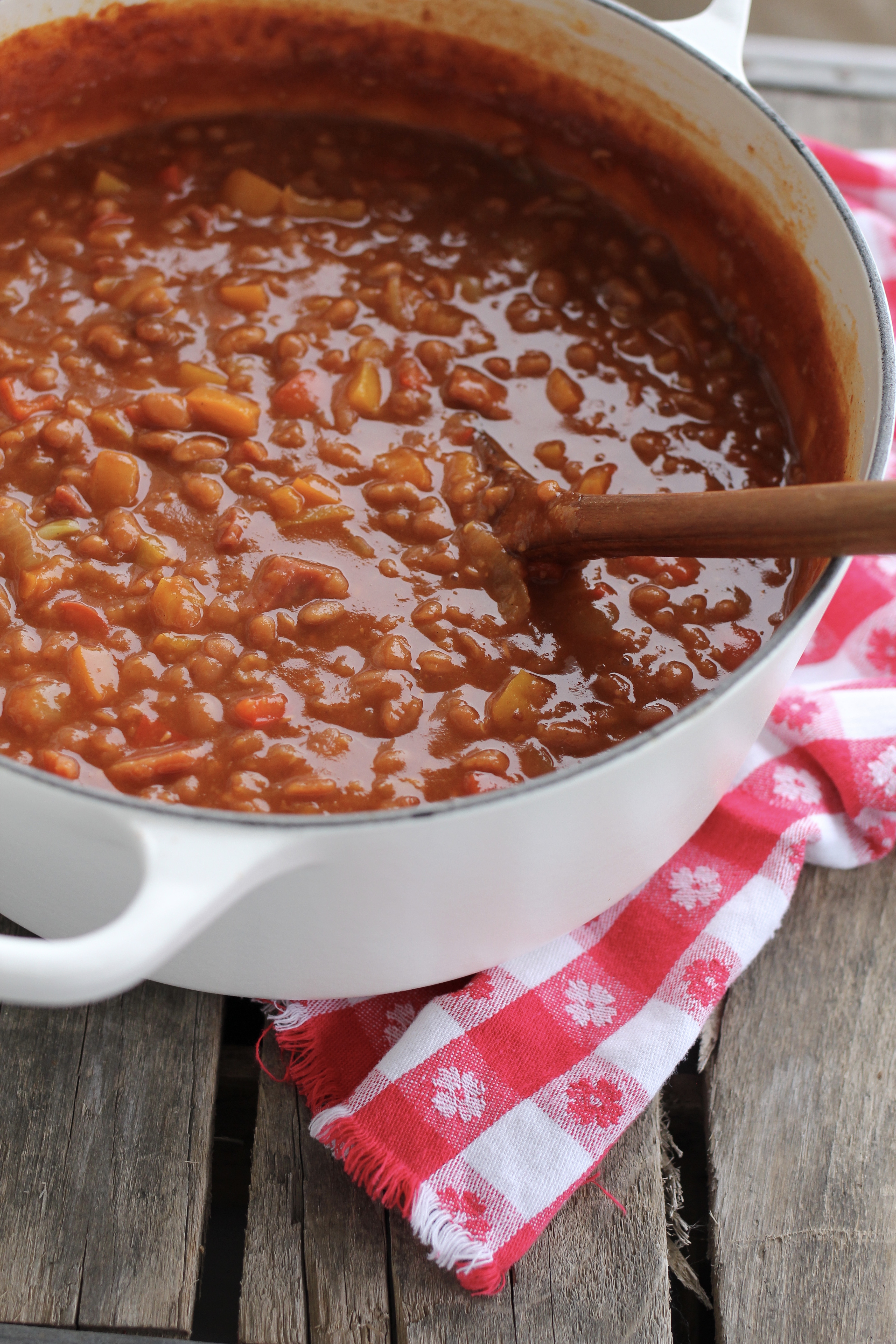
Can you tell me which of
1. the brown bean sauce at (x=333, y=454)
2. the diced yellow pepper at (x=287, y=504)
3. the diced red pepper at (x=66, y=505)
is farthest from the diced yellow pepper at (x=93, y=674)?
the diced yellow pepper at (x=287, y=504)

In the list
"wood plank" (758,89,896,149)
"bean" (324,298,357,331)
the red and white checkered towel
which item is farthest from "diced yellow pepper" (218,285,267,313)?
"wood plank" (758,89,896,149)

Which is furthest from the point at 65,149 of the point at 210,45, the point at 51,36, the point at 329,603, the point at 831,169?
the point at 831,169

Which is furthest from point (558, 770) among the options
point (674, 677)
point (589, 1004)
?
point (589, 1004)

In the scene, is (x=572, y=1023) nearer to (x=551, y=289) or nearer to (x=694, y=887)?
(x=694, y=887)

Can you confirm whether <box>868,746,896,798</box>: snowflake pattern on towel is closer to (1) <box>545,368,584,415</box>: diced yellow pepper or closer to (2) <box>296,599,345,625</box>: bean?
(1) <box>545,368,584,415</box>: diced yellow pepper

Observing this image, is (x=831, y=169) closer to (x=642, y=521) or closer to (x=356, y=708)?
(x=642, y=521)

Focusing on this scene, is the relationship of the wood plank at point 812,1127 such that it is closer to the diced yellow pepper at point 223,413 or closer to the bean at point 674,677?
the bean at point 674,677
